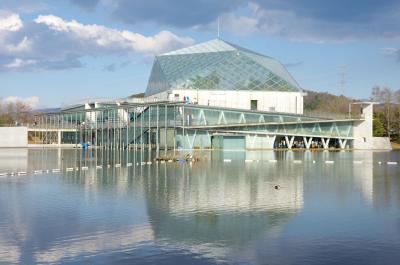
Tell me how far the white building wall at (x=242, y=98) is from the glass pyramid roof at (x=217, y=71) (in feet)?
2.53

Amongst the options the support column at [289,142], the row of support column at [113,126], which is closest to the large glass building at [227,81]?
the support column at [289,142]

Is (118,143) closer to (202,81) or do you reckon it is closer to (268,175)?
(202,81)

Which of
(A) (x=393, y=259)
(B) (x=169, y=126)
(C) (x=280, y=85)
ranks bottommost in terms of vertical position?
(A) (x=393, y=259)

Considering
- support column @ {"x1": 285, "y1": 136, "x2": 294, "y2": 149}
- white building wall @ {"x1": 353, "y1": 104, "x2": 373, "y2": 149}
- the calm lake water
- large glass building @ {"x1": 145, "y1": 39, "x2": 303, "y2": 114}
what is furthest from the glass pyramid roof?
the calm lake water

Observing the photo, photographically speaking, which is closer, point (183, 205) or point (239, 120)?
point (183, 205)

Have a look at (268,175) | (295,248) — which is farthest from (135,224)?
(268,175)

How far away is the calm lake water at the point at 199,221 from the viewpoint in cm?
1412

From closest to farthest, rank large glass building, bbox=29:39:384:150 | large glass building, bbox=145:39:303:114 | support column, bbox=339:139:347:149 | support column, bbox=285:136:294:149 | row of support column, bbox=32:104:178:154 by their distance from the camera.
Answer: row of support column, bbox=32:104:178:154, large glass building, bbox=29:39:384:150, support column, bbox=285:136:294:149, large glass building, bbox=145:39:303:114, support column, bbox=339:139:347:149

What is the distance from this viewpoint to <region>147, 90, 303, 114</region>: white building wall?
7919 cm

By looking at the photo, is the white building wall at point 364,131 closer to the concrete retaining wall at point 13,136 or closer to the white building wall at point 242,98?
the white building wall at point 242,98

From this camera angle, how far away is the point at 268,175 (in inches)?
1335

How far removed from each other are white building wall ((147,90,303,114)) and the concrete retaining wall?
24.8 meters

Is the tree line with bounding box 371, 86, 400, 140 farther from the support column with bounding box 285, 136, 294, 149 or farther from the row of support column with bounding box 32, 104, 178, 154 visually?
the row of support column with bounding box 32, 104, 178, 154

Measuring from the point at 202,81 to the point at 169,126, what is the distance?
14819mm
